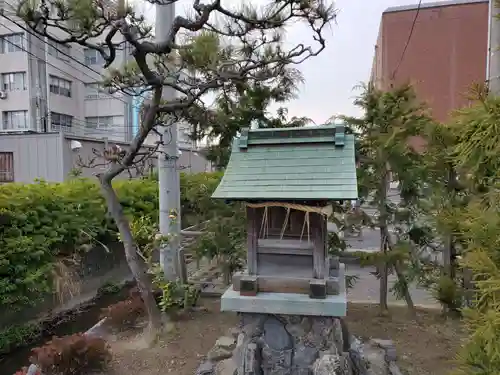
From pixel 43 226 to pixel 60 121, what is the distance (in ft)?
52.2

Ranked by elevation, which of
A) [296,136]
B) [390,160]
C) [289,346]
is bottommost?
[289,346]

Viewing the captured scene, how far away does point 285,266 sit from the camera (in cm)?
354

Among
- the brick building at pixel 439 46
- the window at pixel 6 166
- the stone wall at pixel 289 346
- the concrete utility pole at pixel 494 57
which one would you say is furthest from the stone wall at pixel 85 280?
the brick building at pixel 439 46

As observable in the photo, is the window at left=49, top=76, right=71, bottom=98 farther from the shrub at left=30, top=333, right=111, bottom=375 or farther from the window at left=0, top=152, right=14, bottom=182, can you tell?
the shrub at left=30, top=333, right=111, bottom=375

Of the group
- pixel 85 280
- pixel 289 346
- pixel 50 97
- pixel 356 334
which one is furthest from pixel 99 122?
pixel 289 346

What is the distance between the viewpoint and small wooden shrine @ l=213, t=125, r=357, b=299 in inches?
128

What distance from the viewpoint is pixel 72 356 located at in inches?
166

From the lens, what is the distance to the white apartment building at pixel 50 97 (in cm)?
1791

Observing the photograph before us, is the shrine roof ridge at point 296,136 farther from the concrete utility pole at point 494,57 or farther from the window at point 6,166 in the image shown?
the window at point 6,166

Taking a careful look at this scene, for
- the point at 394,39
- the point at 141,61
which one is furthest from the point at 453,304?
the point at 394,39

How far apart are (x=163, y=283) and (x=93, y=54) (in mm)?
18775

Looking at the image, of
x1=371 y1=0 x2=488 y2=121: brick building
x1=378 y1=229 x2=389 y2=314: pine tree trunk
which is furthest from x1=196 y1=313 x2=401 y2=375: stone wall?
x1=371 y1=0 x2=488 y2=121: brick building

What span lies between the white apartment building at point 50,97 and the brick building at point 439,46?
11.2 metres

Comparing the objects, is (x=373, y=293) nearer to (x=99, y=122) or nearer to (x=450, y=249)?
(x=450, y=249)
